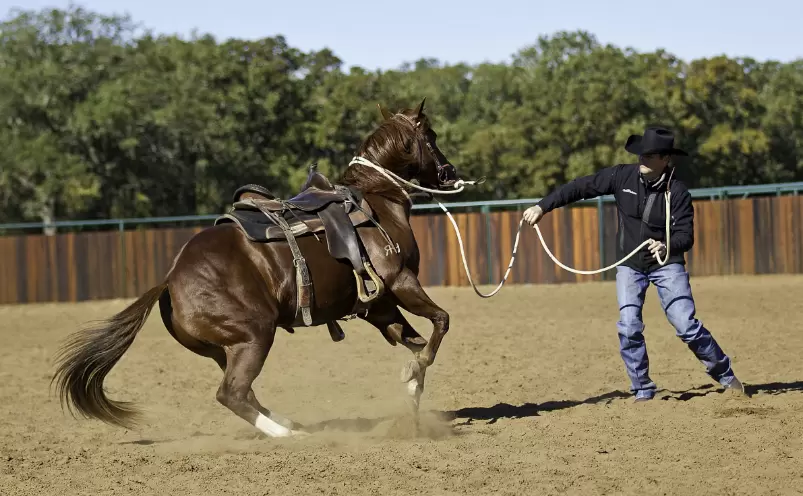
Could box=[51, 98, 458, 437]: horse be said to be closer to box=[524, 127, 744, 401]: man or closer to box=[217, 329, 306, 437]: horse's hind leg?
box=[217, 329, 306, 437]: horse's hind leg

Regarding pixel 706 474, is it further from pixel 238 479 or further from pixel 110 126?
pixel 110 126

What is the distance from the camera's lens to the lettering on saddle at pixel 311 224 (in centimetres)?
682

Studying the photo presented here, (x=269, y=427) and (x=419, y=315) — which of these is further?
(x=419, y=315)

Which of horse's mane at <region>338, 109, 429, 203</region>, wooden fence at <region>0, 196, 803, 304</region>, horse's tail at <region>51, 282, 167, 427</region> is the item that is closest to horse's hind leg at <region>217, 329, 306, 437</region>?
horse's tail at <region>51, 282, 167, 427</region>

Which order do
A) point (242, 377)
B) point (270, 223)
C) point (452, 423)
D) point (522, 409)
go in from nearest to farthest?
point (242, 377) < point (270, 223) < point (452, 423) < point (522, 409)

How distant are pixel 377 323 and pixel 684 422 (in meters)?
2.34

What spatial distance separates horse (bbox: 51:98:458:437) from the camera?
6.55 meters

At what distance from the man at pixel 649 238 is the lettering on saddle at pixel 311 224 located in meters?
1.30

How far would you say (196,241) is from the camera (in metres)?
6.80

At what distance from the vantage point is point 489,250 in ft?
69.5

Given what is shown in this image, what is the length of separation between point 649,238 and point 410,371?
2.11 m

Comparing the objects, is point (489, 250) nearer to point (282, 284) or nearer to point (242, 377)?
point (282, 284)

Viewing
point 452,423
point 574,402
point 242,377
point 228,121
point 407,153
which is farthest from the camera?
point 228,121

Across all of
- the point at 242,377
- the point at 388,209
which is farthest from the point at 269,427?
the point at 388,209
